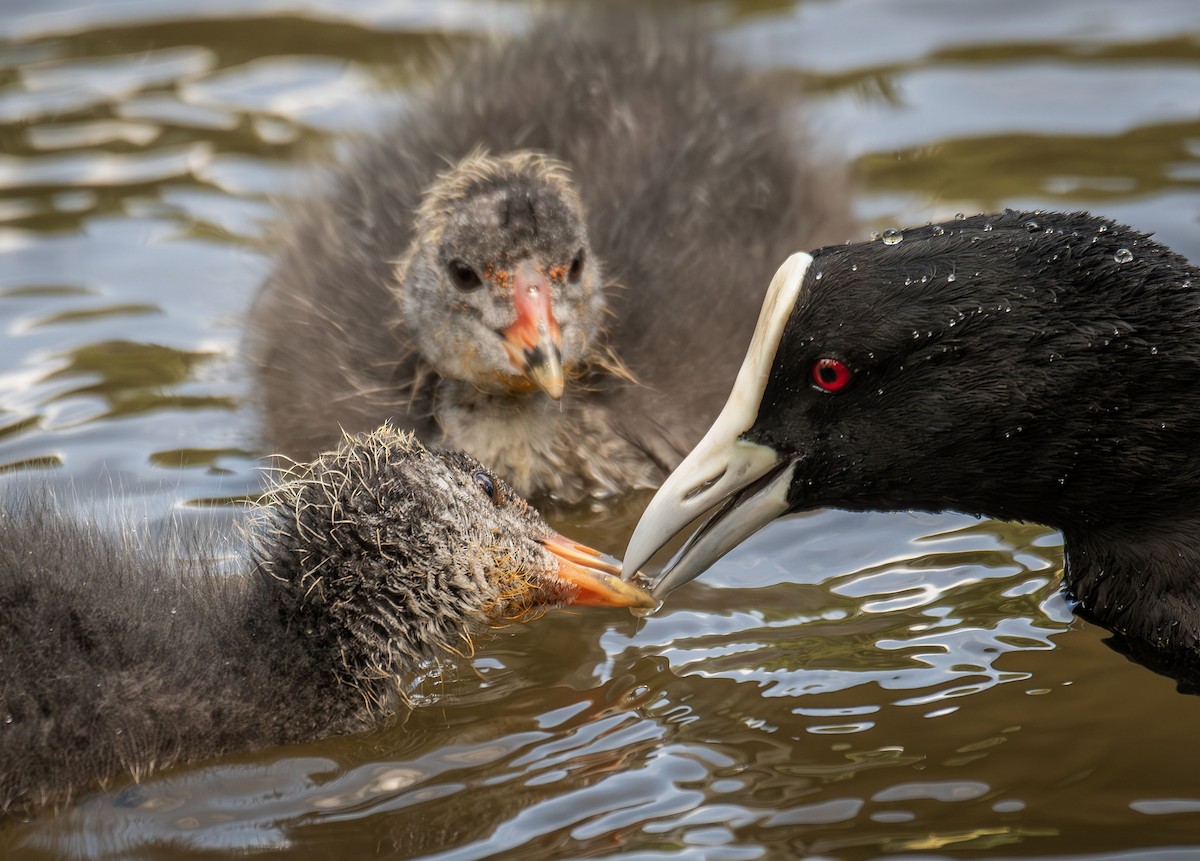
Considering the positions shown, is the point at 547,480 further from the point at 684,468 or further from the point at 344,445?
the point at 684,468

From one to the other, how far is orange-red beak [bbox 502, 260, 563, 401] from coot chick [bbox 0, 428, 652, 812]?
505mm

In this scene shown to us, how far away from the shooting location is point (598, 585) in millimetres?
4633

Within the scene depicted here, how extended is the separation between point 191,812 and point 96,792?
215 millimetres

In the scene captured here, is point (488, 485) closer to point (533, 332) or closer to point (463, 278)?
point (533, 332)

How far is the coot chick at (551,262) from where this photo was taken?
206 inches

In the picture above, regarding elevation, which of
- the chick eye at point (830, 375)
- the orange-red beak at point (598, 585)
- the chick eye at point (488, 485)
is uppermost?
the chick eye at point (830, 375)

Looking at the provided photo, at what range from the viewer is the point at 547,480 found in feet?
17.9

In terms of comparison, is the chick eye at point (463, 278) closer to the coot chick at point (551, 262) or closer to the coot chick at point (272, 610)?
the coot chick at point (551, 262)

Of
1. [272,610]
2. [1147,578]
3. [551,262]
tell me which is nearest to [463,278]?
[551,262]

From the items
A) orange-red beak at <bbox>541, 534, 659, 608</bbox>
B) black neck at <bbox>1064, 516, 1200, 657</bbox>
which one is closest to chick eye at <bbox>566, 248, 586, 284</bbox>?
orange-red beak at <bbox>541, 534, 659, 608</bbox>

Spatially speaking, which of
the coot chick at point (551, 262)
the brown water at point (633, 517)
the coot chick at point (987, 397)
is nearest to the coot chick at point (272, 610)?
the brown water at point (633, 517)

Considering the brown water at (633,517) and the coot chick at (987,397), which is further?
the coot chick at (987,397)

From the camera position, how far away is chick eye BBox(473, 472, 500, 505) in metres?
4.63

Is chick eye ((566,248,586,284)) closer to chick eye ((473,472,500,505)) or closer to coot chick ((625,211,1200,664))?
chick eye ((473,472,500,505))
